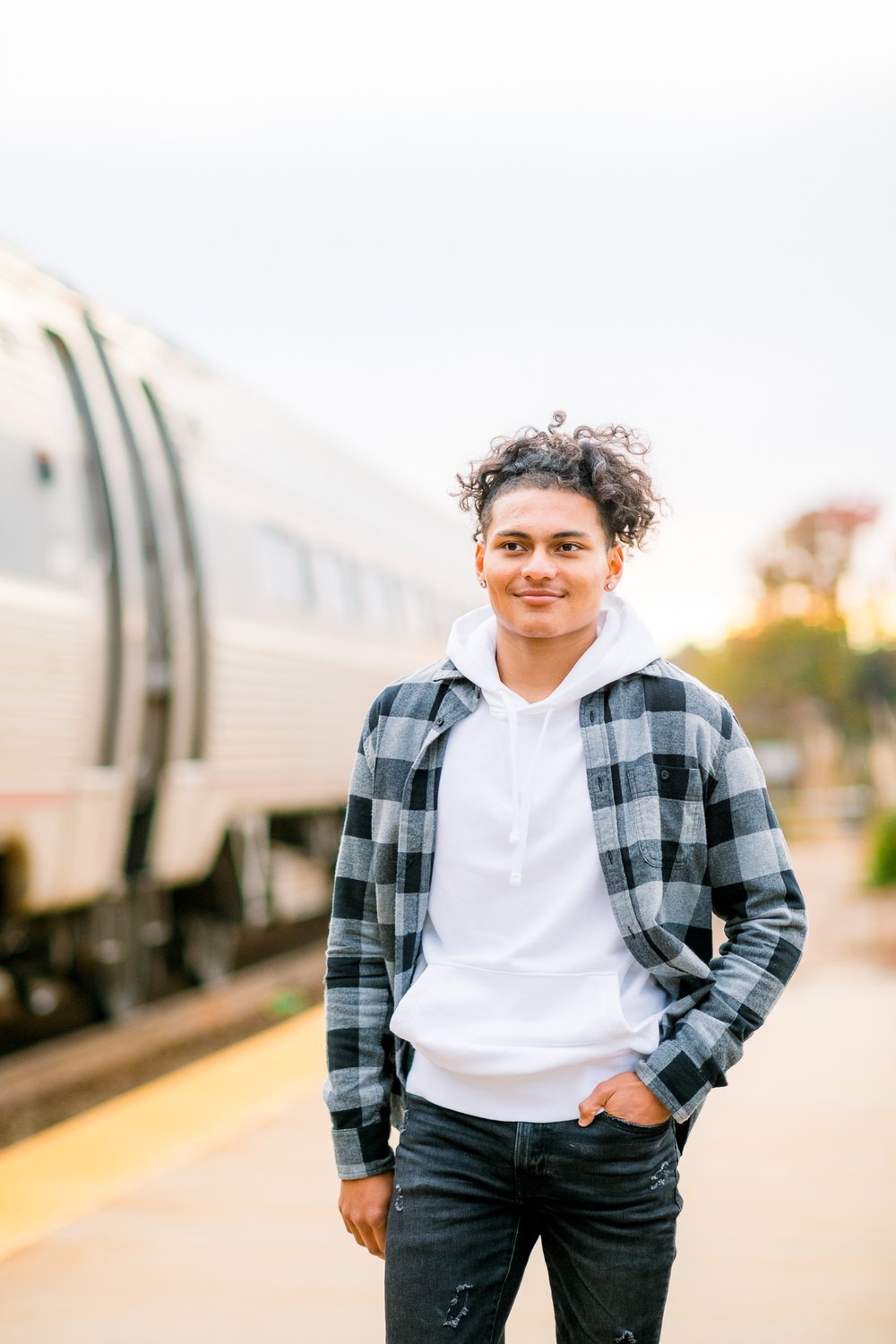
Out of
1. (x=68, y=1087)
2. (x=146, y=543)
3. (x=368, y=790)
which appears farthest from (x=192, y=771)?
(x=368, y=790)

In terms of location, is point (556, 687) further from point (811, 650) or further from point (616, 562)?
point (811, 650)

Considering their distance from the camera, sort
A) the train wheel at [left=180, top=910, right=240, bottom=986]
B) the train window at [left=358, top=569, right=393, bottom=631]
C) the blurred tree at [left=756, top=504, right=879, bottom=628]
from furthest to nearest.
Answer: the blurred tree at [left=756, top=504, right=879, bottom=628] < the train window at [left=358, top=569, right=393, bottom=631] < the train wheel at [left=180, top=910, right=240, bottom=986]

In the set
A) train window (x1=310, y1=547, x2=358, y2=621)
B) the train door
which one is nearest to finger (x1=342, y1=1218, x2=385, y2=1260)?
the train door

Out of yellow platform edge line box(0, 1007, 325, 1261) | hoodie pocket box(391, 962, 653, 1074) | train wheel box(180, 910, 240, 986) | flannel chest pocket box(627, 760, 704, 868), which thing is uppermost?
flannel chest pocket box(627, 760, 704, 868)

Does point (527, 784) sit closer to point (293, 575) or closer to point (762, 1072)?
point (762, 1072)

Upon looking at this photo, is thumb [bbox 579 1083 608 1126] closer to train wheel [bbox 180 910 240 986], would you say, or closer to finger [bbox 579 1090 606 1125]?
finger [bbox 579 1090 606 1125]

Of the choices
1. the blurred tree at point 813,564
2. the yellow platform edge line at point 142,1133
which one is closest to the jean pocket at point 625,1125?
the yellow platform edge line at point 142,1133

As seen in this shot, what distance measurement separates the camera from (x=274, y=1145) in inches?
200

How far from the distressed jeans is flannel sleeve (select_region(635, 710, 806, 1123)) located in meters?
0.10

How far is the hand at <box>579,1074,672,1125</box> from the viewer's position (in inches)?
84.8

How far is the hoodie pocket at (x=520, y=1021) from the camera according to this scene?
216cm

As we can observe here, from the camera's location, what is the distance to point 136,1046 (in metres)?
7.66

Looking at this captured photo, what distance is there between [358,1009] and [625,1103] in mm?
442

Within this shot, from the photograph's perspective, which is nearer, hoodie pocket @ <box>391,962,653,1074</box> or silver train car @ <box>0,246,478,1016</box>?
hoodie pocket @ <box>391,962,653,1074</box>
